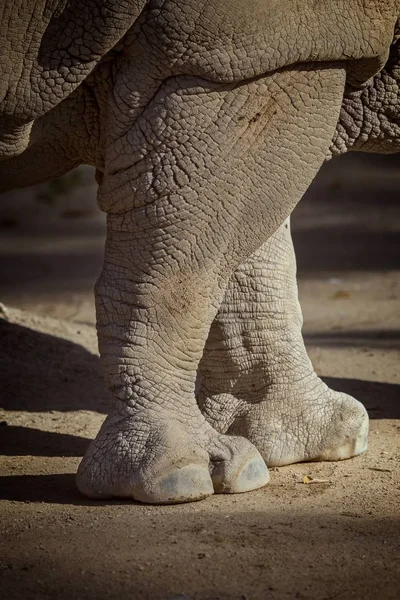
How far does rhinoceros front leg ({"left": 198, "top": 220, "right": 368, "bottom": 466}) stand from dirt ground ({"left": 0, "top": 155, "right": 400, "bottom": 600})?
0.09m

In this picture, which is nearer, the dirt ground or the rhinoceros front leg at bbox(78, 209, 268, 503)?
the dirt ground

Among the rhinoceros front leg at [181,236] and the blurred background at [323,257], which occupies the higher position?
the blurred background at [323,257]

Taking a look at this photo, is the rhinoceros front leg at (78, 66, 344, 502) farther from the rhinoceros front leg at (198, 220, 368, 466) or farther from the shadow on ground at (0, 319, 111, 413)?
the shadow on ground at (0, 319, 111, 413)

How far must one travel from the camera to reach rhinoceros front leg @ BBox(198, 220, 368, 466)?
152 inches

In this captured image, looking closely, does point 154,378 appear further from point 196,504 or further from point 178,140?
point 178,140

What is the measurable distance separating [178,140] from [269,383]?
42.4 inches

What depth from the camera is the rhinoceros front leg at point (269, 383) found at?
3855 mm

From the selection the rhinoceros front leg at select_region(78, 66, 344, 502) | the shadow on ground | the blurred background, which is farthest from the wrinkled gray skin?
the blurred background

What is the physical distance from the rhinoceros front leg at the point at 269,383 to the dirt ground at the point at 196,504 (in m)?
0.09

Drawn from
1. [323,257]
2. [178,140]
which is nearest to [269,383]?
[178,140]

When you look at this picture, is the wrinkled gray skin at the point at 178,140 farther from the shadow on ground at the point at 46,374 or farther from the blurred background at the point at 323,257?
the blurred background at the point at 323,257

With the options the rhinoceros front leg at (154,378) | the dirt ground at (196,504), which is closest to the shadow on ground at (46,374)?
the dirt ground at (196,504)

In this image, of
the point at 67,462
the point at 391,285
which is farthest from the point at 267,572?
the point at 391,285

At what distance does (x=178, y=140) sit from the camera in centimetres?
320
